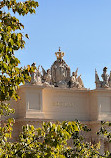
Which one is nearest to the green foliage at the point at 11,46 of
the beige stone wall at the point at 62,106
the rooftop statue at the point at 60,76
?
the beige stone wall at the point at 62,106

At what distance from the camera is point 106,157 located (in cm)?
1446

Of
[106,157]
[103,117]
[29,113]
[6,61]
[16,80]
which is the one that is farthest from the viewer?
[103,117]

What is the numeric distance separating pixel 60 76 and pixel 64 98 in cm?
168

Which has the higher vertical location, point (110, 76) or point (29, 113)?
point (110, 76)

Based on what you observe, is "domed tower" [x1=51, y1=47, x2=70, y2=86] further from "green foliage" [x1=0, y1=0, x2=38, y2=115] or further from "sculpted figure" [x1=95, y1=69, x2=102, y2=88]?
"green foliage" [x1=0, y1=0, x2=38, y2=115]

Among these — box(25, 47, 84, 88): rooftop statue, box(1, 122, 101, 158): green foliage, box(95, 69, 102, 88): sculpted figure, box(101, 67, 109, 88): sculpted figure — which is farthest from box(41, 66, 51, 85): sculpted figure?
box(1, 122, 101, 158): green foliage

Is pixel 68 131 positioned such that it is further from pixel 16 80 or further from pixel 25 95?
pixel 25 95

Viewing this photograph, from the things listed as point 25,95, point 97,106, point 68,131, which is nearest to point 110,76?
point 97,106

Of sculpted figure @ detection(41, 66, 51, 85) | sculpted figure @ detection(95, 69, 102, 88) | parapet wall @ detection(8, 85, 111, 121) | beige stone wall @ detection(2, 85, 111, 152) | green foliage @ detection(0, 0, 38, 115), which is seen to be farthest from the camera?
sculpted figure @ detection(95, 69, 102, 88)

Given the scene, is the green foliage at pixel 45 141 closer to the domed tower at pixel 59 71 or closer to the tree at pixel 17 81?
the tree at pixel 17 81

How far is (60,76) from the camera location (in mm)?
37344

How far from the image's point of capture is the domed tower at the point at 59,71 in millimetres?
37375

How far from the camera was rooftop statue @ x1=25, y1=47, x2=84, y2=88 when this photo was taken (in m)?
36.8

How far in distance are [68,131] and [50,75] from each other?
25388mm
